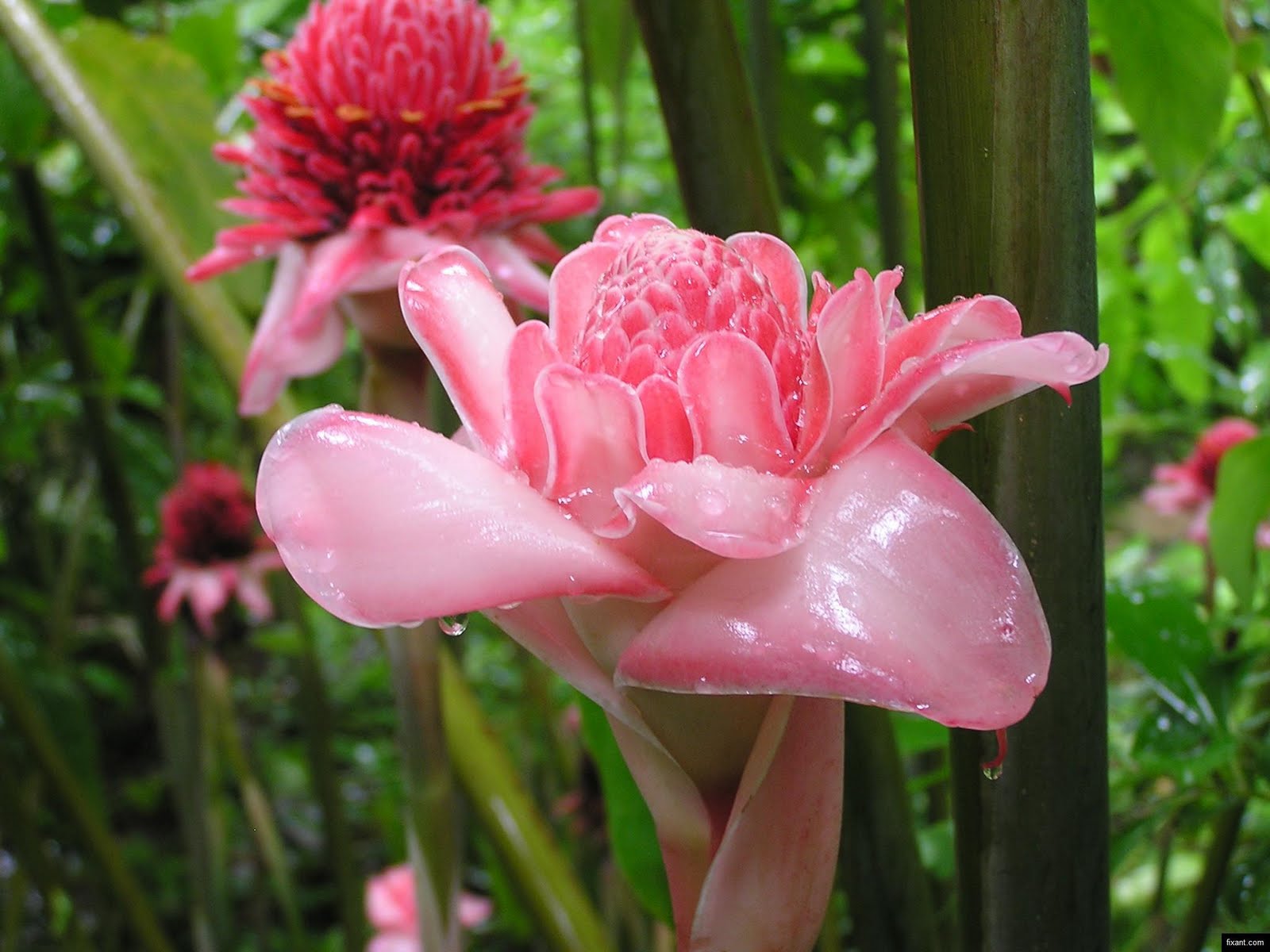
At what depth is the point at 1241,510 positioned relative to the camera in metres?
0.36

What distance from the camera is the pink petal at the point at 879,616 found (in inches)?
5.4

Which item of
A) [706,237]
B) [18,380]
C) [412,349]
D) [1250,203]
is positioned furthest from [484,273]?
[18,380]

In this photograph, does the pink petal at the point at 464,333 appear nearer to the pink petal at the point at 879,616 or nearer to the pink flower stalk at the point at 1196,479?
the pink petal at the point at 879,616

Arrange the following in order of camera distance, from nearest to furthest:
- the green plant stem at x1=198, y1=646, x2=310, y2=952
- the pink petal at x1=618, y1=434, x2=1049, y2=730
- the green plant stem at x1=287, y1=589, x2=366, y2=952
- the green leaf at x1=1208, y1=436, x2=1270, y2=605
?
the pink petal at x1=618, y1=434, x2=1049, y2=730 < the green leaf at x1=1208, y1=436, x2=1270, y2=605 < the green plant stem at x1=287, y1=589, x2=366, y2=952 < the green plant stem at x1=198, y1=646, x2=310, y2=952

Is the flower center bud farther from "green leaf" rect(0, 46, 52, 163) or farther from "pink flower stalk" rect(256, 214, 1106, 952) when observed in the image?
"green leaf" rect(0, 46, 52, 163)

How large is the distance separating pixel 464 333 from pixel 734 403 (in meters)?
0.05

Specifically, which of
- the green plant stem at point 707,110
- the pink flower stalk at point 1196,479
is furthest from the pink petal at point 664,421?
the pink flower stalk at point 1196,479

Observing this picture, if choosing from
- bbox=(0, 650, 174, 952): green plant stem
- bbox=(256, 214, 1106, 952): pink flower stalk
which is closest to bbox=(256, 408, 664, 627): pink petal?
bbox=(256, 214, 1106, 952): pink flower stalk

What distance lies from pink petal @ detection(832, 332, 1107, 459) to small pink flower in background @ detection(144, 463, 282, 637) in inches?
30.5

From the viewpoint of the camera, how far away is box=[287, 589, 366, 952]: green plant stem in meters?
0.73

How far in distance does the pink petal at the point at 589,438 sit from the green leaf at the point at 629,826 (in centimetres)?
16

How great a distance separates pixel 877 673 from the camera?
0.14m

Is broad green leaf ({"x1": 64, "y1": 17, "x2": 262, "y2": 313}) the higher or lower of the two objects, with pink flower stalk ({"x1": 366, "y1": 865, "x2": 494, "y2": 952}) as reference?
higher

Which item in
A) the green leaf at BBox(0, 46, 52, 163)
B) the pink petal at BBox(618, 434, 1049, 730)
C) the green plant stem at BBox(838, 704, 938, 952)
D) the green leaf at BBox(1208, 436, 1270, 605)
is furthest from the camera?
the green leaf at BBox(0, 46, 52, 163)
